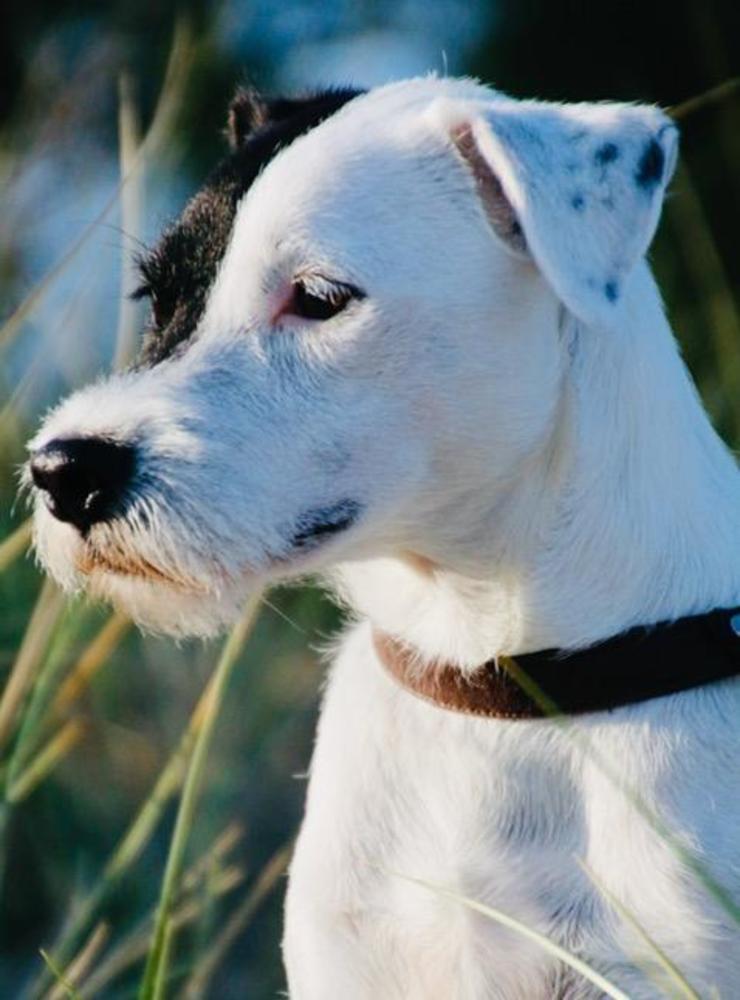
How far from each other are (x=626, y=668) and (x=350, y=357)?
54cm

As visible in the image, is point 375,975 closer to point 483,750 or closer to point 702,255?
point 483,750

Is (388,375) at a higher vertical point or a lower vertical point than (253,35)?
higher

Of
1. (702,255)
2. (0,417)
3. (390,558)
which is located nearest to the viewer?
(390,558)

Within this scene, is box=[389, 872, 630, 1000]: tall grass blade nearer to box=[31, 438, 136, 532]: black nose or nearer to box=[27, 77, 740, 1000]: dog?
box=[27, 77, 740, 1000]: dog

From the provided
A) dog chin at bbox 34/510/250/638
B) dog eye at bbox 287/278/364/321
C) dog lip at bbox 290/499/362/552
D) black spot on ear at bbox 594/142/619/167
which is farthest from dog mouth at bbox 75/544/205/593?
black spot on ear at bbox 594/142/619/167

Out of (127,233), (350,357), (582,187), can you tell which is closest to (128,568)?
(350,357)

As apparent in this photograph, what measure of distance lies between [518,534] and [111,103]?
5.80 metres

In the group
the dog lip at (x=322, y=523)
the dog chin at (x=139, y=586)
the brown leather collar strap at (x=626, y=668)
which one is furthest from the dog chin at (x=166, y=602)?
the brown leather collar strap at (x=626, y=668)

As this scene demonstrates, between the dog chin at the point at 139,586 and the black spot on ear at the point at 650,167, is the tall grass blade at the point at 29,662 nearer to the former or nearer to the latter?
the dog chin at the point at 139,586

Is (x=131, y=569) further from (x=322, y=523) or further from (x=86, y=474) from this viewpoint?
(x=322, y=523)

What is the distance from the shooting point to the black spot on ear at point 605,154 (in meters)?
2.73

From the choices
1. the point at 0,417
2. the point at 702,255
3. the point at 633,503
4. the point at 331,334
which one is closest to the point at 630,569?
the point at 633,503

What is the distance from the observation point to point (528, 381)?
9.20ft

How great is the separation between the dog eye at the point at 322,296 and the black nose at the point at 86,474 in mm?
295
